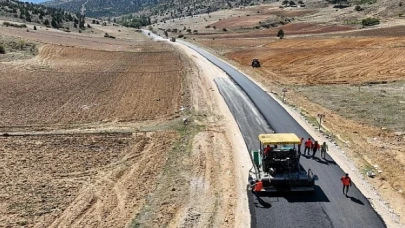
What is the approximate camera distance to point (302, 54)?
69.0 metres

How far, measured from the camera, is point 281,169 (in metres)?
21.6

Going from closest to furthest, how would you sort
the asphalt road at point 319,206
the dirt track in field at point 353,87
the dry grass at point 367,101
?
1. the asphalt road at point 319,206
2. the dirt track in field at point 353,87
3. the dry grass at point 367,101

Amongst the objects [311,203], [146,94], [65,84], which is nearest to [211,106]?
[146,94]

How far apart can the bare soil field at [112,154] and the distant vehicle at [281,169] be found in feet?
5.84

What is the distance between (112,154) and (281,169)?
1045 centimetres

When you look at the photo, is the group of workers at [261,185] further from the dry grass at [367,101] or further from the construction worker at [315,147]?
the dry grass at [367,101]

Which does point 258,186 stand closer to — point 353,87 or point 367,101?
point 367,101

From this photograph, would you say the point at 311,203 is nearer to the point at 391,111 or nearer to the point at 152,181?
the point at 152,181

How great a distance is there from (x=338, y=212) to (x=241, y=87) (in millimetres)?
29712

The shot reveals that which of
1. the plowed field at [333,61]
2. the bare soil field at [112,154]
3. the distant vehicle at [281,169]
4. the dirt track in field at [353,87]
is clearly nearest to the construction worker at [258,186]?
the distant vehicle at [281,169]

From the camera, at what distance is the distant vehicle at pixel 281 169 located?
69.1 feet

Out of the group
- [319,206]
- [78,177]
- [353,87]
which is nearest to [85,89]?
[78,177]

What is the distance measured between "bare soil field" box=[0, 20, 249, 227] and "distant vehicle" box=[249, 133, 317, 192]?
178 cm

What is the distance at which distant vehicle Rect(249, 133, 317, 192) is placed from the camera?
829 inches
